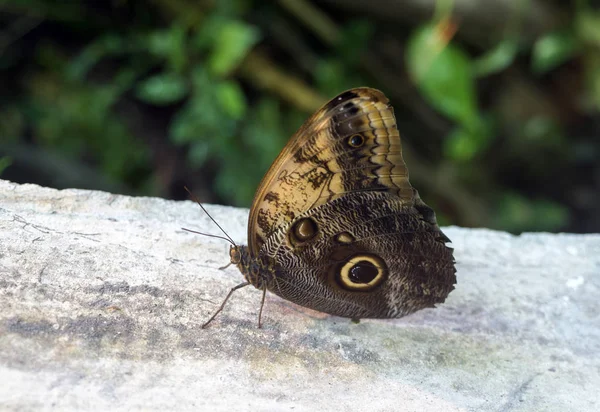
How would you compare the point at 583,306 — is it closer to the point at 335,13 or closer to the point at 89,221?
the point at 89,221

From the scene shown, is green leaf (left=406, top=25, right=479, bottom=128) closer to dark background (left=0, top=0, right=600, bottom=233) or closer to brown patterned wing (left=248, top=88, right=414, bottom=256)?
dark background (left=0, top=0, right=600, bottom=233)

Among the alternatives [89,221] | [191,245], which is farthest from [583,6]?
[89,221]

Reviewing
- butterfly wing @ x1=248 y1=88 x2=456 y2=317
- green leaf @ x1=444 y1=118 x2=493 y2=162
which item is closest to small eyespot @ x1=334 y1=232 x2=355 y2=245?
butterfly wing @ x1=248 y1=88 x2=456 y2=317

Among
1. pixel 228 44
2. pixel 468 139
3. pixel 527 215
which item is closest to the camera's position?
pixel 228 44

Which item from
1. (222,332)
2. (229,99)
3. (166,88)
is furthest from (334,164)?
(166,88)

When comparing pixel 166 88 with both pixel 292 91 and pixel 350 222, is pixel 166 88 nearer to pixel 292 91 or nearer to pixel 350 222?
pixel 292 91
